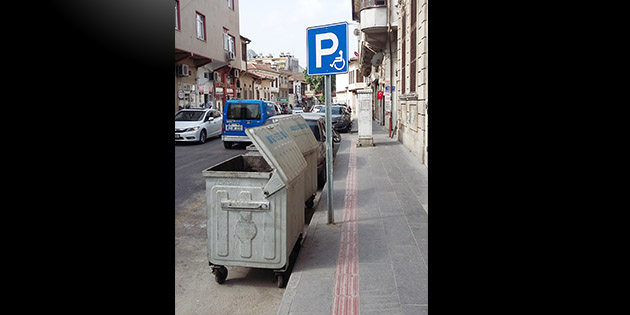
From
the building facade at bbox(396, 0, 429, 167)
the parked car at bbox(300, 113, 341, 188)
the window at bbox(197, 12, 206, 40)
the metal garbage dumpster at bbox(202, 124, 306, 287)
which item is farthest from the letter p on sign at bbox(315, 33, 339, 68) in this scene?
the window at bbox(197, 12, 206, 40)

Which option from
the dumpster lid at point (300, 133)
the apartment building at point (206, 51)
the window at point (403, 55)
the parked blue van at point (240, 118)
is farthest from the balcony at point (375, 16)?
the dumpster lid at point (300, 133)

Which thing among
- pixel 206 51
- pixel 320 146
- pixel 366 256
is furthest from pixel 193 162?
pixel 206 51

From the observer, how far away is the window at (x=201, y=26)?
2606 centimetres

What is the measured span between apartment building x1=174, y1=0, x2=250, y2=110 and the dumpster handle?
20.1m

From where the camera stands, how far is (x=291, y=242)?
4609mm

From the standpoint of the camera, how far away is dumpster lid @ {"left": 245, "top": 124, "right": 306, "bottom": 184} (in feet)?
13.6

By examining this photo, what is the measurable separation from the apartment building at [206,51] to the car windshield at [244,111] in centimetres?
839

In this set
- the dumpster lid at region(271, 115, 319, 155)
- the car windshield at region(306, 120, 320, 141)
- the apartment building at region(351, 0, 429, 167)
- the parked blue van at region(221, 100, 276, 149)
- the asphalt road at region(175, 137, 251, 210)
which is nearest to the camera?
the dumpster lid at region(271, 115, 319, 155)

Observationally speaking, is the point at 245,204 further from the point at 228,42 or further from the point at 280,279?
the point at 228,42

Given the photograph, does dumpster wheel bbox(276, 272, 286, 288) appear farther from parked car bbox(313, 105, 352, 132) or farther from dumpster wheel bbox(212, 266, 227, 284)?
parked car bbox(313, 105, 352, 132)

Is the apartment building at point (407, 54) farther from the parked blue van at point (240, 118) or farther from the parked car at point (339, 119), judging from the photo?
the parked blue van at point (240, 118)

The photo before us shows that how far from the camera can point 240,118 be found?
53.0ft
